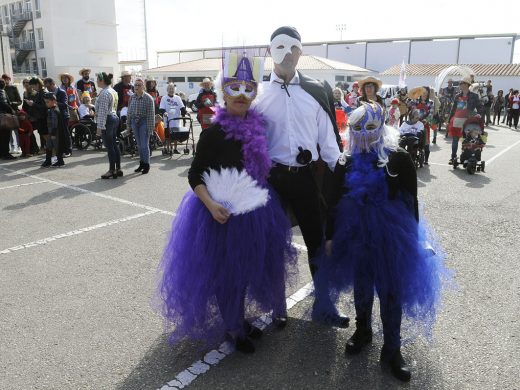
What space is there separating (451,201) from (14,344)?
5952mm

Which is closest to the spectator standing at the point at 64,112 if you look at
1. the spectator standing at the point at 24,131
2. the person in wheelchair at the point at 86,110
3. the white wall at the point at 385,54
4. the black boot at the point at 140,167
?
the spectator standing at the point at 24,131

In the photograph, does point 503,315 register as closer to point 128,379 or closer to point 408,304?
point 408,304

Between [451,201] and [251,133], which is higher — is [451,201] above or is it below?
below

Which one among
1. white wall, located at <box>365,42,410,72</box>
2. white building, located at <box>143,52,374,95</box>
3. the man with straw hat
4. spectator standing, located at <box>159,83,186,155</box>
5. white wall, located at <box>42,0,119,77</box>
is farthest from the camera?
white wall, located at <box>365,42,410,72</box>

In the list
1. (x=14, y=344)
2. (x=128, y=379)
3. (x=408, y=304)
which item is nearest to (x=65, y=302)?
(x=14, y=344)

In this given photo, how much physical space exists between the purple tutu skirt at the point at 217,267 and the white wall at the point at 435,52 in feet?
194

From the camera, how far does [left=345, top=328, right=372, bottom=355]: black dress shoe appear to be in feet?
9.20

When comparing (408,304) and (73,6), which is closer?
(408,304)

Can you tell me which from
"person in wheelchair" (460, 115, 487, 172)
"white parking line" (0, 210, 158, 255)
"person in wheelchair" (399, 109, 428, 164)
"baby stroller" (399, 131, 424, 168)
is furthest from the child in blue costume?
"person in wheelchair" (460, 115, 487, 172)

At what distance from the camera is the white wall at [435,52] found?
54469 mm

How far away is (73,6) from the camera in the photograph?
4316 centimetres

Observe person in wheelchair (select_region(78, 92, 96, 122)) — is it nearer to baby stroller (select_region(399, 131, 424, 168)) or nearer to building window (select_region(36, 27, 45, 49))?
baby stroller (select_region(399, 131, 424, 168))

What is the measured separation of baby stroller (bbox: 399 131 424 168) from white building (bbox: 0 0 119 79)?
41.2m

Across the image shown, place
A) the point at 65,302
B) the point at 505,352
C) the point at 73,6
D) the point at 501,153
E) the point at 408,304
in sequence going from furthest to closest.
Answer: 1. the point at 73,6
2. the point at 501,153
3. the point at 65,302
4. the point at 505,352
5. the point at 408,304
